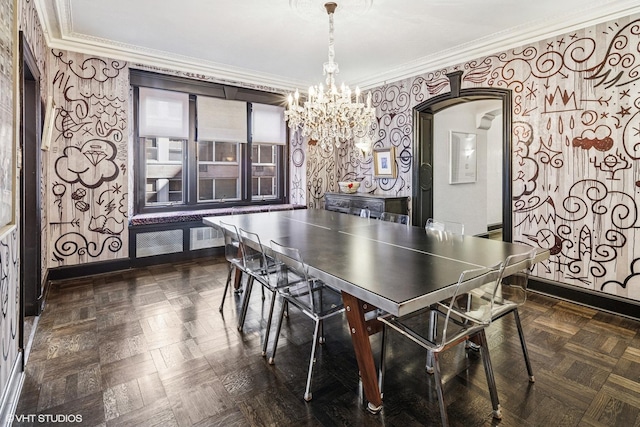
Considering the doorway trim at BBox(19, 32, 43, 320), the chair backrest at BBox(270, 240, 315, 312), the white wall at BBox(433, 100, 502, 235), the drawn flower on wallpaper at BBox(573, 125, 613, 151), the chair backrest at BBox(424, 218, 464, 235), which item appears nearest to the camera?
the chair backrest at BBox(270, 240, 315, 312)

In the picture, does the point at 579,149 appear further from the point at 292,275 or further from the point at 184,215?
the point at 184,215

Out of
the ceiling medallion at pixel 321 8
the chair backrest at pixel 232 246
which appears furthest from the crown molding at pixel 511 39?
the chair backrest at pixel 232 246

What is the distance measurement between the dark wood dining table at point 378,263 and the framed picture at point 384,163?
91.8 inches

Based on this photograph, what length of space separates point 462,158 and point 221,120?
13.4 feet

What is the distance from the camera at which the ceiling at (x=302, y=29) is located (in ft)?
10.2

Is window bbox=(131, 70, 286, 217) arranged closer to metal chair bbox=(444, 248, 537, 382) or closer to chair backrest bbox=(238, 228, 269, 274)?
chair backrest bbox=(238, 228, 269, 274)

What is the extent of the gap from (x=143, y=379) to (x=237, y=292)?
1.53 meters

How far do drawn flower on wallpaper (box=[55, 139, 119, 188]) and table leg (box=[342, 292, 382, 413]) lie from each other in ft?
12.3

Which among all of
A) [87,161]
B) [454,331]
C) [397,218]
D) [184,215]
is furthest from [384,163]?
[87,161]

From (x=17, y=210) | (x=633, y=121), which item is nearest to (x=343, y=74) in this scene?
(x=633, y=121)

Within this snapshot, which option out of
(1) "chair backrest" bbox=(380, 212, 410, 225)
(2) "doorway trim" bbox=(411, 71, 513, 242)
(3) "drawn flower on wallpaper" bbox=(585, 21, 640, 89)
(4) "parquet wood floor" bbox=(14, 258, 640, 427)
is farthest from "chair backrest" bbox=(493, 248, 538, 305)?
(3) "drawn flower on wallpaper" bbox=(585, 21, 640, 89)

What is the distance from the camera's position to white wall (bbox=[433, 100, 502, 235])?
5.50 metres

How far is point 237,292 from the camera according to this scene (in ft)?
11.8

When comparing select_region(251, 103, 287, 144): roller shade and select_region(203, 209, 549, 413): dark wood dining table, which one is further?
select_region(251, 103, 287, 144): roller shade
